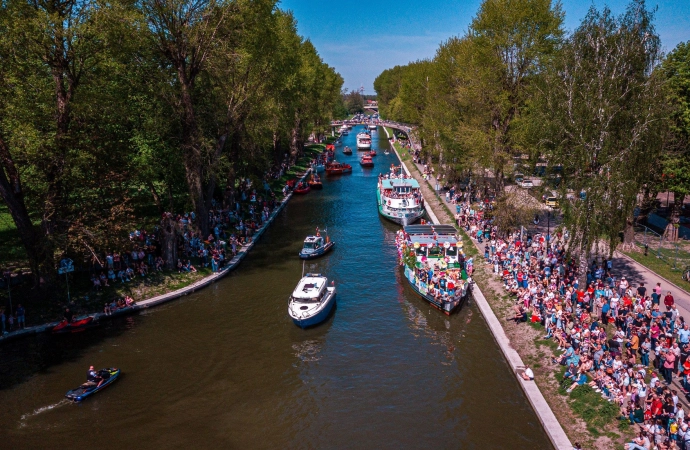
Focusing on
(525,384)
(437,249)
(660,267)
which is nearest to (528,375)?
(525,384)

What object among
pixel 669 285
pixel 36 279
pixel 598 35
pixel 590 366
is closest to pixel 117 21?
pixel 36 279

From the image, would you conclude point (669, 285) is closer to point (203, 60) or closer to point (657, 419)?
point (657, 419)

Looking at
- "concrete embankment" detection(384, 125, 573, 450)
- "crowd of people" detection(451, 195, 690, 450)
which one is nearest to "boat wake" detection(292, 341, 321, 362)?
"concrete embankment" detection(384, 125, 573, 450)

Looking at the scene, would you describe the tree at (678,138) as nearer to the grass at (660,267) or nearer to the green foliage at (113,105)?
the grass at (660,267)

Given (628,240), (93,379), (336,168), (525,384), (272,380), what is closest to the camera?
(525,384)

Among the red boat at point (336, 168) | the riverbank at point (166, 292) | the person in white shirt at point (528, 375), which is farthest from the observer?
the red boat at point (336, 168)

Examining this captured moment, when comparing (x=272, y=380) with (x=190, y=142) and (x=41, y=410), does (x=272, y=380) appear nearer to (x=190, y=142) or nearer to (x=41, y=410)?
(x=41, y=410)

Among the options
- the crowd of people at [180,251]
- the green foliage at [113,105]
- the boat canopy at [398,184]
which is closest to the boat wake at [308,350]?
the crowd of people at [180,251]
